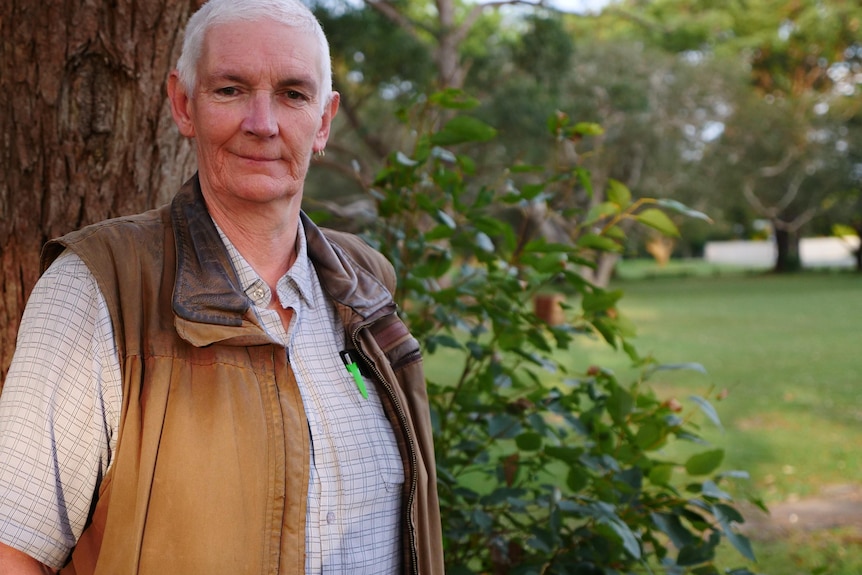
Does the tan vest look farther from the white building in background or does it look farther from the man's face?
the white building in background

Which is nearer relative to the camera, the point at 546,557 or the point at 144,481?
the point at 144,481

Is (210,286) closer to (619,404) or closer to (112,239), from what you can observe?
(112,239)

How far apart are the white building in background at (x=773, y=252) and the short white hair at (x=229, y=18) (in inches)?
1639

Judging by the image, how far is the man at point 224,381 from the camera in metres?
1.31

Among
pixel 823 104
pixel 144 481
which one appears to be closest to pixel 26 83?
pixel 144 481

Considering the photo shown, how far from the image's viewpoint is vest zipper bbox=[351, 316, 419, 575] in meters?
1.61

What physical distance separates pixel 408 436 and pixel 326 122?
63 cm

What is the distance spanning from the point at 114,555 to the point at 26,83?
1183 mm

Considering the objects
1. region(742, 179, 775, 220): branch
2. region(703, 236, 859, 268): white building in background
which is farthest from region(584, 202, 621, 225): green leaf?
region(703, 236, 859, 268): white building in background

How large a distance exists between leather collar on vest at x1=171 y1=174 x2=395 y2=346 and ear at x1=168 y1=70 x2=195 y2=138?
10cm

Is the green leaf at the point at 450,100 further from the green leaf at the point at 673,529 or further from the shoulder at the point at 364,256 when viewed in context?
the green leaf at the point at 673,529

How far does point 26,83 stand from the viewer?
6.53 ft

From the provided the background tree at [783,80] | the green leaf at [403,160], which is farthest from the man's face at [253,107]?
the background tree at [783,80]

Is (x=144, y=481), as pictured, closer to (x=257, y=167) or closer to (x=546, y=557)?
(x=257, y=167)
